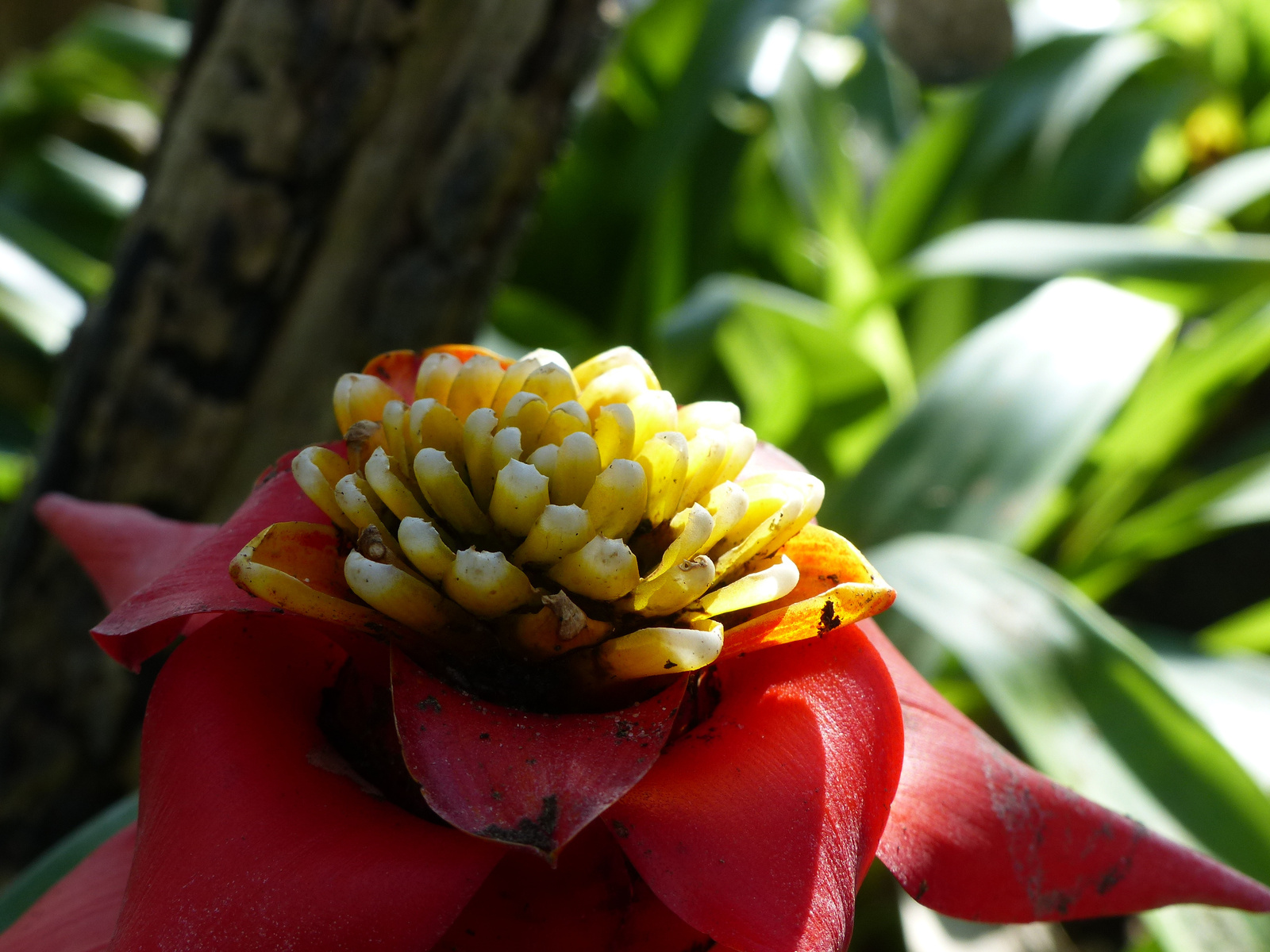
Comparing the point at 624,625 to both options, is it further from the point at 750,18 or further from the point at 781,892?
the point at 750,18

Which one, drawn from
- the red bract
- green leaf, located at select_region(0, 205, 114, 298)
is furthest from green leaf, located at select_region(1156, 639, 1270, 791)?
green leaf, located at select_region(0, 205, 114, 298)

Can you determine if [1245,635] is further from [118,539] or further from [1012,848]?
[118,539]

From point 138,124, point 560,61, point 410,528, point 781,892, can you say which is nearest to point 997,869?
point 781,892

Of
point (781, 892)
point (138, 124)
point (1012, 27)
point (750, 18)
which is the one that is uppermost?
point (1012, 27)

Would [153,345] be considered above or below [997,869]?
below

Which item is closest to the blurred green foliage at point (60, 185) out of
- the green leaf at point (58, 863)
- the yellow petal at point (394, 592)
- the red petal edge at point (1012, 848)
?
the green leaf at point (58, 863)

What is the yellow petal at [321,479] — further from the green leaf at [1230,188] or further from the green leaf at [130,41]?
the green leaf at [130,41]
